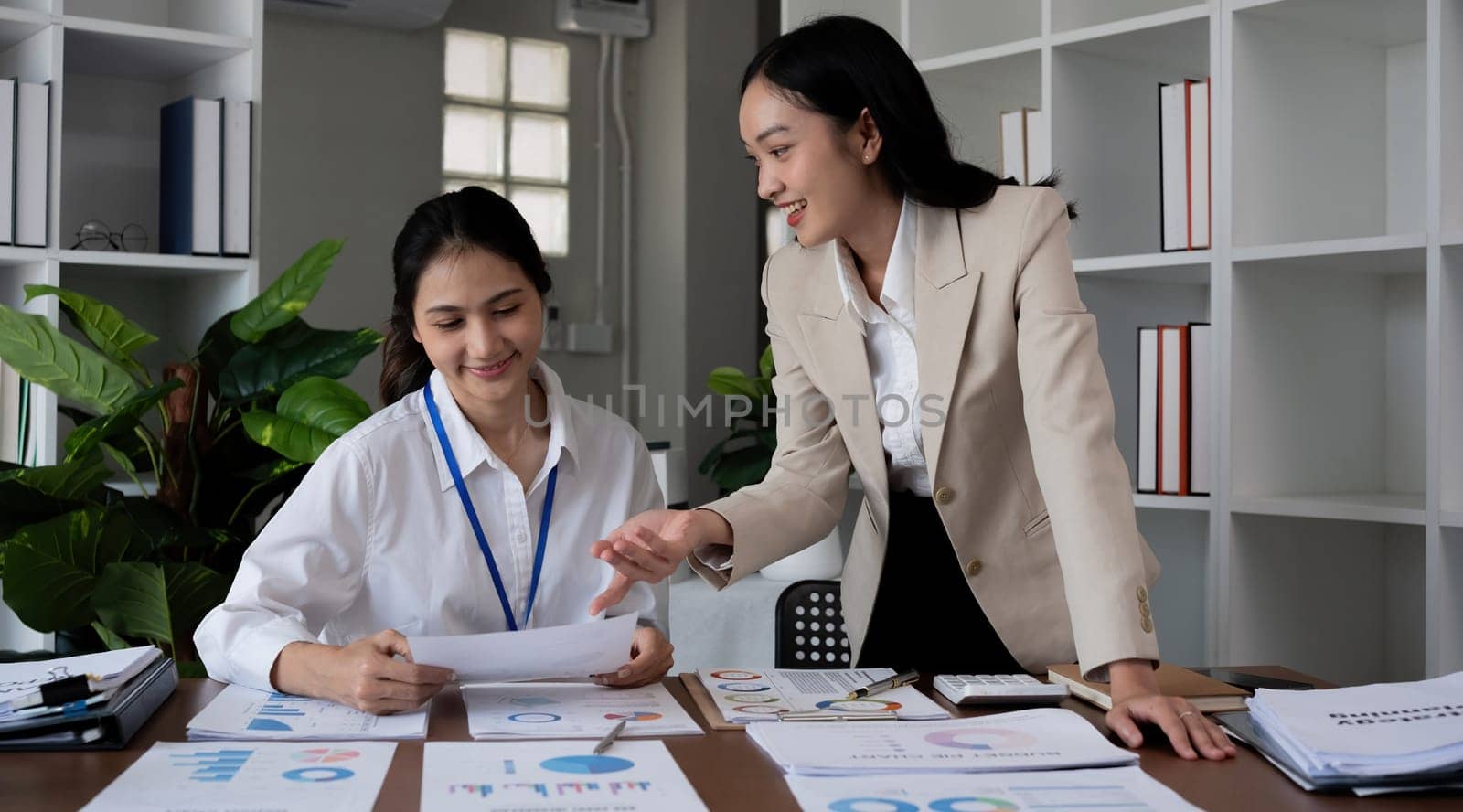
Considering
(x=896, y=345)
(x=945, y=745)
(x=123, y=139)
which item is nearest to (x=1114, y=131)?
(x=896, y=345)

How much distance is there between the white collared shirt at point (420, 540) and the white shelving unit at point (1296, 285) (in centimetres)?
119

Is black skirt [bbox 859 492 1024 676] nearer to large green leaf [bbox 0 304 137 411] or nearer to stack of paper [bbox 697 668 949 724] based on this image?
stack of paper [bbox 697 668 949 724]

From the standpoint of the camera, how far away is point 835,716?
4.25 ft

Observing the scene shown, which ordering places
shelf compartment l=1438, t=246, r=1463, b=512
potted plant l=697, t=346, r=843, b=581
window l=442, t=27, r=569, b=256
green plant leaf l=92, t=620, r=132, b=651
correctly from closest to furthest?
shelf compartment l=1438, t=246, r=1463, b=512 → green plant leaf l=92, t=620, r=132, b=651 → potted plant l=697, t=346, r=843, b=581 → window l=442, t=27, r=569, b=256

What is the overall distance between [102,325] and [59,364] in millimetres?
114

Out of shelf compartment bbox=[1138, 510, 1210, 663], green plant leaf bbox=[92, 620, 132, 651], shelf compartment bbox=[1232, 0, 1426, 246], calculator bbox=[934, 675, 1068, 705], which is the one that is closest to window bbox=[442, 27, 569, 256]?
green plant leaf bbox=[92, 620, 132, 651]

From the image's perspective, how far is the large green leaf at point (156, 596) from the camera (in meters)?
2.29

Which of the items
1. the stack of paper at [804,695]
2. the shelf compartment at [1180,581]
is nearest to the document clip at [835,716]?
the stack of paper at [804,695]

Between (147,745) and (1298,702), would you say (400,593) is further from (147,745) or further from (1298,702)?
(1298,702)

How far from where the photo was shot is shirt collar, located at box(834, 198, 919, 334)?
1.66m

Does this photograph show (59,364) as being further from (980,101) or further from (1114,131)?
(1114,131)

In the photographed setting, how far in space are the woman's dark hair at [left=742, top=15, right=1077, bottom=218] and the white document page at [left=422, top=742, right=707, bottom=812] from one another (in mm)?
786

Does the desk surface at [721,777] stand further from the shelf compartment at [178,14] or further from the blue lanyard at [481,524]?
the shelf compartment at [178,14]

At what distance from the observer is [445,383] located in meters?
1.69
